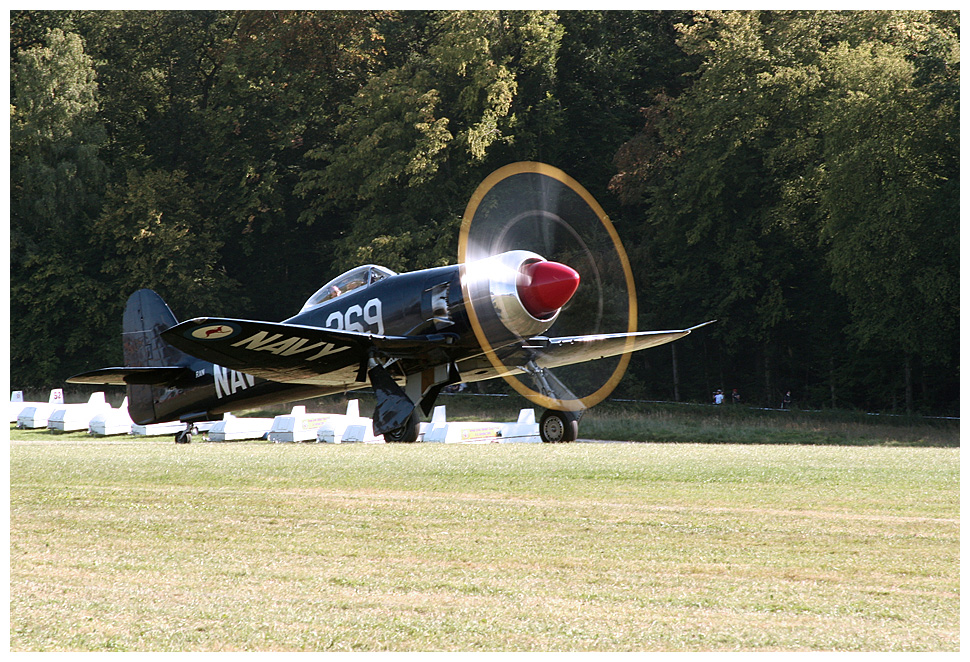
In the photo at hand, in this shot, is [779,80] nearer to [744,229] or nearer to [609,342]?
[744,229]

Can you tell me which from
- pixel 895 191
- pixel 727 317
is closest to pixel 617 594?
pixel 895 191

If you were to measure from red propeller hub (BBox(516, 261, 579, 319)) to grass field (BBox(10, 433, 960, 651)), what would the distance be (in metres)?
2.90

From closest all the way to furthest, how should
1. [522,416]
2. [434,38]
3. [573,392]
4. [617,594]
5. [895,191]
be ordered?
[617,594], [573,392], [522,416], [895,191], [434,38]

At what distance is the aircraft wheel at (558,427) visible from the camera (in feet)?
52.0

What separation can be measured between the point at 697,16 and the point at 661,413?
17667 millimetres

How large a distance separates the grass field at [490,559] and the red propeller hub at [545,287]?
2.90 meters

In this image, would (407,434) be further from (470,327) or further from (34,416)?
(34,416)

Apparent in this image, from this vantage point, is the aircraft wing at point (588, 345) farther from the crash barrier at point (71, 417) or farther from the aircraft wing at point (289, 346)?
the crash barrier at point (71, 417)

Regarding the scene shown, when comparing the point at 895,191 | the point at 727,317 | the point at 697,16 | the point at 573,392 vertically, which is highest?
the point at 697,16

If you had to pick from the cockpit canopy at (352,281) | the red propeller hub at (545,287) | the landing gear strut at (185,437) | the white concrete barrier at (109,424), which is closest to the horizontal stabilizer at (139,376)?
Result: the cockpit canopy at (352,281)

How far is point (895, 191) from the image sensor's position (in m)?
31.8

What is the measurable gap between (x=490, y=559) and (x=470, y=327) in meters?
7.33

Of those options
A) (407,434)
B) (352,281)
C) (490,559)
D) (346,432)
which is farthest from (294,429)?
(490,559)

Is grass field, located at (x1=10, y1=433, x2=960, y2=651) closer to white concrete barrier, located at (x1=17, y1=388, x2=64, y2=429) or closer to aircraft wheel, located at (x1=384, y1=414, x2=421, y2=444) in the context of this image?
aircraft wheel, located at (x1=384, y1=414, x2=421, y2=444)
